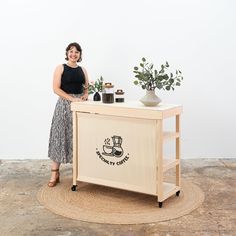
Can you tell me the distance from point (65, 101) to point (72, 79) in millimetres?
209

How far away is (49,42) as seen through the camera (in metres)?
4.89

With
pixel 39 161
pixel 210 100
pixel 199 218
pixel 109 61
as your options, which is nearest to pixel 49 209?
pixel 199 218

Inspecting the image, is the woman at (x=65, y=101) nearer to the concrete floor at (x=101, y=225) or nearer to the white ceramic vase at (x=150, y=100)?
the concrete floor at (x=101, y=225)

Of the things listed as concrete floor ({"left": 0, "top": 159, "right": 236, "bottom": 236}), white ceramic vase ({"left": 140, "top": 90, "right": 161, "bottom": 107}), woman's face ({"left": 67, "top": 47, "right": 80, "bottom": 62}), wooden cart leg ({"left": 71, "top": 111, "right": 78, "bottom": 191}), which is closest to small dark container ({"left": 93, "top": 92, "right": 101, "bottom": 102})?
wooden cart leg ({"left": 71, "top": 111, "right": 78, "bottom": 191})

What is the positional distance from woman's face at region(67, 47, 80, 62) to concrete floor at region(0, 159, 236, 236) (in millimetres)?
1194

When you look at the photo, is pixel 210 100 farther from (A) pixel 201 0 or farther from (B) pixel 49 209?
(B) pixel 49 209

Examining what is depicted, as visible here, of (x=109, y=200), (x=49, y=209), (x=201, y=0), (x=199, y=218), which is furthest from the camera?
(x=201, y=0)

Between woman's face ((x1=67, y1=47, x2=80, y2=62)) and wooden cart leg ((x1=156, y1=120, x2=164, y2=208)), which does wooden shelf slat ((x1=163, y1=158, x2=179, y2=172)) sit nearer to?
wooden cart leg ((x1=156, y1=120, x2=164, y2=208))

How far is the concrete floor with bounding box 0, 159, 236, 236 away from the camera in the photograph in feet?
9.66

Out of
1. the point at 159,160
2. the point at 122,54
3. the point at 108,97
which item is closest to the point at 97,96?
the point at 108,97

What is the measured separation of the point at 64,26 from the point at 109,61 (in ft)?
2.09

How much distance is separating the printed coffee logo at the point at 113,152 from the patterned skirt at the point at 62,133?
0.42 meters

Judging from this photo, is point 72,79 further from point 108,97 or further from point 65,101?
→ point 108,97

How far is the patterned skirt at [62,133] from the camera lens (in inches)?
154
